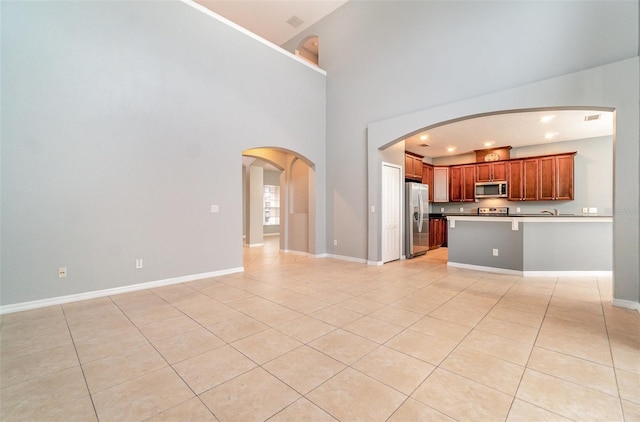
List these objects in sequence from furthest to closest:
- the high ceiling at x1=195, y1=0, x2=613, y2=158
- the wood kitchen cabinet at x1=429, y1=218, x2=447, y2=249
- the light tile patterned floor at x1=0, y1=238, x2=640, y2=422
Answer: the wood kitchen cabinet at x1=429, y1=218, x2=447, y2=249
the high ceiling at x1=195, y1=0, x2=613, y2=158
the light tile patterned floor at x1=0, y1=238, x2=640, y2=422

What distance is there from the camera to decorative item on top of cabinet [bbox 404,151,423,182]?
6.87 metres

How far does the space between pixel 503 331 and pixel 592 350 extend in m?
0.60

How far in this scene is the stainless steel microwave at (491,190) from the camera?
7.50 metres

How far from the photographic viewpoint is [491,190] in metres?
7.71

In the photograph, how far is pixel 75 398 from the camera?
162cm

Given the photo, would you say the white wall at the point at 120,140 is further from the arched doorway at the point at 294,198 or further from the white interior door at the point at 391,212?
the white interior door at the point at 391,212

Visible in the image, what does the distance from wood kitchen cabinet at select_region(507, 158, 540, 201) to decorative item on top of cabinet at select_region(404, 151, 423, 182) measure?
8.14 ft

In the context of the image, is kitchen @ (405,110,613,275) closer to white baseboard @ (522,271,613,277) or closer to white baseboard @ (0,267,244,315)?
white baseboard @ (522,271,613,277)

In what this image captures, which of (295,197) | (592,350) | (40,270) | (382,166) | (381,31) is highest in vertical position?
(381,31)

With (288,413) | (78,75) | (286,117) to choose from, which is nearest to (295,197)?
(286,117)

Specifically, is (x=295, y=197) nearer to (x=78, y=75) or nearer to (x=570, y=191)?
(x=78, y=75)

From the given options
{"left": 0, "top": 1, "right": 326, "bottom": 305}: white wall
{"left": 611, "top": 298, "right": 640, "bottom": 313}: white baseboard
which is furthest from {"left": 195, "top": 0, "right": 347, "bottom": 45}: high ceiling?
{"left": 611, "top": 298, "right": 640, "bottom": 313}: white baseboard

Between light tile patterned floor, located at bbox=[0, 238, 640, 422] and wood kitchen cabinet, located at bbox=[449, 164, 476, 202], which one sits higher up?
wood kitchen cabinet, located at bbox=[449, 164, 476, 202]

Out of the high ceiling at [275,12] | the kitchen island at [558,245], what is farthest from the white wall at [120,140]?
the kitchen island at [558,245]
